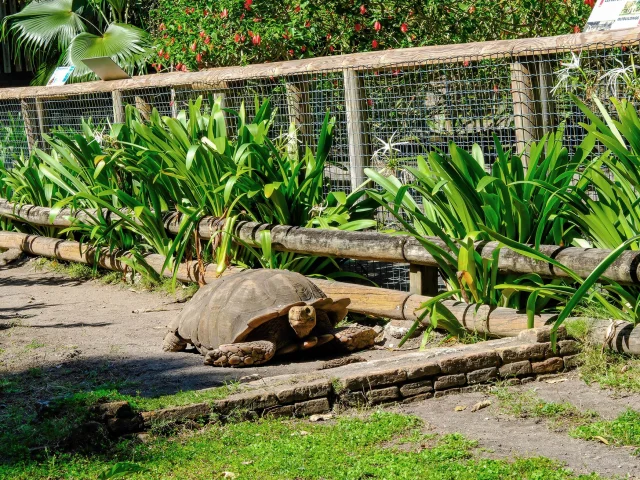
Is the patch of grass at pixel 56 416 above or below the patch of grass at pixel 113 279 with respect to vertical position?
above

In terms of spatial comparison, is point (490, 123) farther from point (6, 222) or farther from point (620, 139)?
point (6, 222)

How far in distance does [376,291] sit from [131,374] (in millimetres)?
1895

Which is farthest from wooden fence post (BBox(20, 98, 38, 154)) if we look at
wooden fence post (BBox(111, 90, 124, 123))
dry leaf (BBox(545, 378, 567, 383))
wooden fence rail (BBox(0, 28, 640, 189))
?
dry leaf (BBox(545, 378, 567, 383))

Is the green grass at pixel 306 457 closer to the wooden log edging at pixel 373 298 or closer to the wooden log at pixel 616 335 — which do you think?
the wooden log at pixel 616 335

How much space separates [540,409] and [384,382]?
2.53 feet

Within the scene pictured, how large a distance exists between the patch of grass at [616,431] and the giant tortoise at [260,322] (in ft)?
6.61

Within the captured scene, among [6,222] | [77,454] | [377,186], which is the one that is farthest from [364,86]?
[6,222]

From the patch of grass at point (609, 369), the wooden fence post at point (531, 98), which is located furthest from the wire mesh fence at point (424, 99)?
the patch of grass at point (609, 369)

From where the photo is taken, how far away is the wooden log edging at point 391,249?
16.9ft

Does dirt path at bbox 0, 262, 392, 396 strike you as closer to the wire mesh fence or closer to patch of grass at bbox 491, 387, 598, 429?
patch of grass at bbox 491, 387, 598, 429

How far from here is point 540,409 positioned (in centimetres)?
452

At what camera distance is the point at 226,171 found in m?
7.60

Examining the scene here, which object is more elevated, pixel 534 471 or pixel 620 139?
pixel 620 139

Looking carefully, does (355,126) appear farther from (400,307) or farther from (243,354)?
(243,354)
